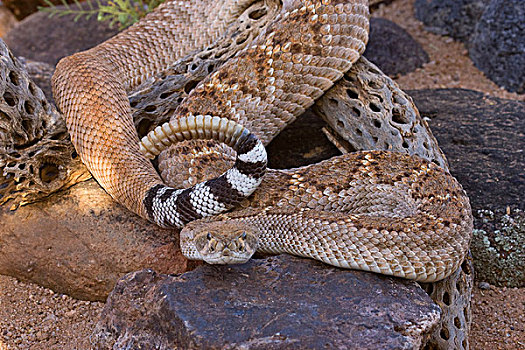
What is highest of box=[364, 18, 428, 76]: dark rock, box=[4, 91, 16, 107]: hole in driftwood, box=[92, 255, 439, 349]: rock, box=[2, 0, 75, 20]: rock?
box=[4, 91, 16, 107]: hole in driftwood

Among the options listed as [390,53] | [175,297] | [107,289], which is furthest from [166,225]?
[390,53]

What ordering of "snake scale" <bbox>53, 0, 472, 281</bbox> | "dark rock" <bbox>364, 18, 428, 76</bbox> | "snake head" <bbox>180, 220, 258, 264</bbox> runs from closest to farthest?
"snake head" <bbox>180, 220, 258, 264</bbox>
"snake scale" <bbox>53, 0, 472, 281</bbox>
"dark rock" <bbox>364, 18, 428, 76</bbox>

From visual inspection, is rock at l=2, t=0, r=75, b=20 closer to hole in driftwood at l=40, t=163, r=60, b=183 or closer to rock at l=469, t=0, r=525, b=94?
hole in driftwood at l=40, t=163, r=60, b=183

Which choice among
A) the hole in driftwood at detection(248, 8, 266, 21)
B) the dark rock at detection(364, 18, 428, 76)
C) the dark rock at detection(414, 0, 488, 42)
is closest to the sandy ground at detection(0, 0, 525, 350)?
the hole in driftwood at detection(248, 8, 266, 21)

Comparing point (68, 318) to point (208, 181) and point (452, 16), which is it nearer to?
point (208, 181)

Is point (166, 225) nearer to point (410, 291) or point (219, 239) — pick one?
point (219, 239)

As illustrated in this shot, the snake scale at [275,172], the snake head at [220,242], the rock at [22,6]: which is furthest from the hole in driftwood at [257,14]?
the rock at [22,6]

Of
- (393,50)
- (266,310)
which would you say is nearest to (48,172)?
(266,310)
